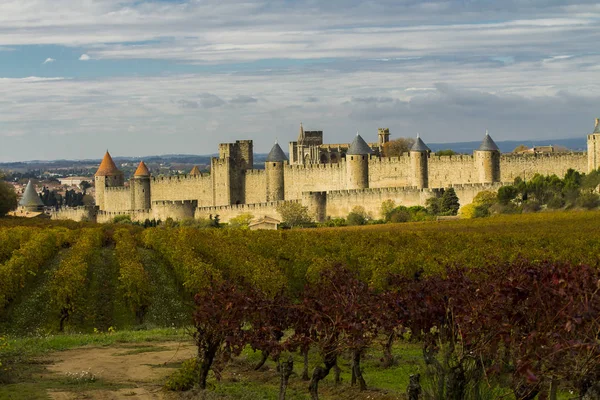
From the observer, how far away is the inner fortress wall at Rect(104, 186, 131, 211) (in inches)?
2377

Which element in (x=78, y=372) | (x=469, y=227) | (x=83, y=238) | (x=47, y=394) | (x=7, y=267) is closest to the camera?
(x=47, y=394)

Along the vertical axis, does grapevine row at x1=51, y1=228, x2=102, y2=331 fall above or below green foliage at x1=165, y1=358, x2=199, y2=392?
above

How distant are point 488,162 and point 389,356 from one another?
35671mm

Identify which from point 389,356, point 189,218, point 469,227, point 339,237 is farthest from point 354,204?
point 389,356

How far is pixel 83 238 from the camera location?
3159 centimetres

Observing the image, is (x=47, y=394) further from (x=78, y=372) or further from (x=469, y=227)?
(x=469, y=227)

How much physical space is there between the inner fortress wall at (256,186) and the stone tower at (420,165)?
885cm

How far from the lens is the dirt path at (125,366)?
11188 mm

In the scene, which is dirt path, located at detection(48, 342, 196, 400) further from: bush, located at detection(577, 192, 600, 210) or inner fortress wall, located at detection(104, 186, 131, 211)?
inner fortress wall, located at detection(104, 186, 131, 211)

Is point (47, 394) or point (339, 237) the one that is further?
point (339, 237)

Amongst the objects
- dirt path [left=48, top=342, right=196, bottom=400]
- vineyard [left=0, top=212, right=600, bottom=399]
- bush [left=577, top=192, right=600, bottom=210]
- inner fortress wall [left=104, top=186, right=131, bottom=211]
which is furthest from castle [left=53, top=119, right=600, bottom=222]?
dirt path [left=48, top=342, right=196, bottom=400]

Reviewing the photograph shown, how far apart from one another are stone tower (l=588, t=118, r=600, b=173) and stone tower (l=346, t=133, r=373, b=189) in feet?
36.5

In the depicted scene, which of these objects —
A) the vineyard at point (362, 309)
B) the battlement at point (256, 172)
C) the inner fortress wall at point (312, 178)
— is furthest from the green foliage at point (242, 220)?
the vineyard at point (362, 309)

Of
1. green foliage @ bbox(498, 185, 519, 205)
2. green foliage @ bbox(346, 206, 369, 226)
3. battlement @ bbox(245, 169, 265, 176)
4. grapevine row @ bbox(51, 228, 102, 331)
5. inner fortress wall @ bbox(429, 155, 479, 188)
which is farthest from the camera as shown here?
battlement @ bbox(245, 169, 265, 176)
